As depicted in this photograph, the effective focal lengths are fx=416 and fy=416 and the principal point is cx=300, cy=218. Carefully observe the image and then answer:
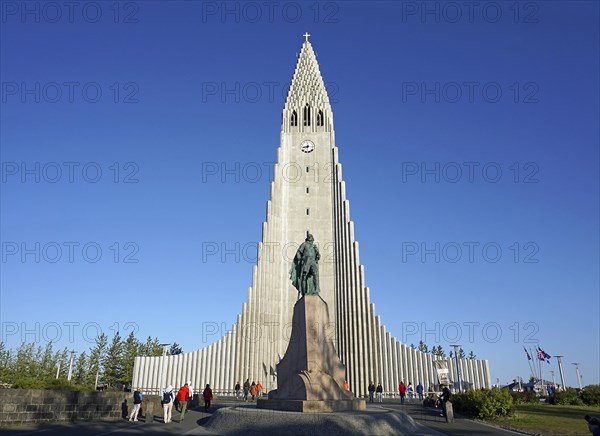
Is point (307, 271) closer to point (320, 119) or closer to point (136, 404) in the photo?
point (136, 404)

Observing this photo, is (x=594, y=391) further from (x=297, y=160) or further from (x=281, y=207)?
(x=297, y=160)

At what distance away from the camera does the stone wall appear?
13227 mm

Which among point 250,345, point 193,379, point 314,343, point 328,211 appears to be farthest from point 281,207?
point 314,343

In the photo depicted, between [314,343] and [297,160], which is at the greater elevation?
[297,160]

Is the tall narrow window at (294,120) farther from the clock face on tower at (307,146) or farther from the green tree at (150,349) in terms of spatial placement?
the green tree at (150,349)

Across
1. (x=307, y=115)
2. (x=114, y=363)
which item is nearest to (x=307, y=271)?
(x=307, y=115)

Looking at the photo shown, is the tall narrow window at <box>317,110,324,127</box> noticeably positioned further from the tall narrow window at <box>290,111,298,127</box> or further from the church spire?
the tall narrow window at <box>290,111,298,127</box>

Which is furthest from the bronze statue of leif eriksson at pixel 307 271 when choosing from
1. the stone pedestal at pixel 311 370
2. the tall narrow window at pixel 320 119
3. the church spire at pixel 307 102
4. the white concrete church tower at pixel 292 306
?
the tall narrow window at pixel 320 119

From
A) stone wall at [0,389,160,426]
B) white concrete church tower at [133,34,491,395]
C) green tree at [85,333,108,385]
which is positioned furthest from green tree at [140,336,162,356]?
stone wall at [0,389,160,426]

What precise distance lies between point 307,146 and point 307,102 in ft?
19.3

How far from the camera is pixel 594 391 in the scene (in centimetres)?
2606

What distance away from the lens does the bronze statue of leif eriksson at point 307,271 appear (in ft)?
51.9

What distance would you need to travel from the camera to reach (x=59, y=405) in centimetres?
1473

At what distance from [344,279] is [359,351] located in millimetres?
6081
